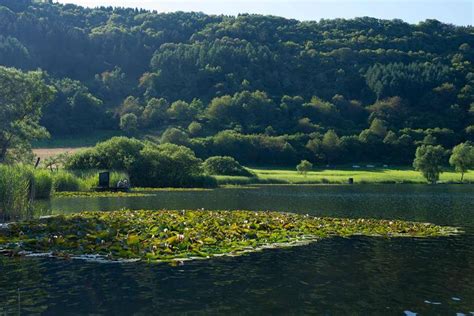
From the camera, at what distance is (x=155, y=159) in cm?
10800

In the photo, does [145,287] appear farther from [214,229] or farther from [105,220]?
[105,220]

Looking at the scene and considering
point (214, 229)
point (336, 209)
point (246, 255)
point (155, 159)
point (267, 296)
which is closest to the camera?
point (267, 296)

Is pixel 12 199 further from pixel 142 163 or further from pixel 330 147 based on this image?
pixel 330 147

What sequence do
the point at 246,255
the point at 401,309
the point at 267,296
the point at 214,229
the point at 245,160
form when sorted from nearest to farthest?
1. the point at 401,309
2. the point at 267,296
3. the point at 246,255
4. the point at 214,229
5. the point at 245,160

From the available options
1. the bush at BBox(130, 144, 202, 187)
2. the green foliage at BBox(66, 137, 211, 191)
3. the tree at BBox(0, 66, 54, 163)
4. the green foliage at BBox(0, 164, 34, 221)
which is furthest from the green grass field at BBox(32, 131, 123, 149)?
the green foliage at BBox(0, 164, 34, 221)

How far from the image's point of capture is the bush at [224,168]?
454 feet

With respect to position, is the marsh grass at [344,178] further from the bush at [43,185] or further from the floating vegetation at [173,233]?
the floating vegetation at [173,233]

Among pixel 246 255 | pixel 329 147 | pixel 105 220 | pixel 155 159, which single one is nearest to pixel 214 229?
pixel 246 255

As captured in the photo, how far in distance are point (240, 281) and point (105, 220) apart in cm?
1740

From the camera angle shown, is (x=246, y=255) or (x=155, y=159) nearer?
(x=246, y=255)

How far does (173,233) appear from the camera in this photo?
29.8 m

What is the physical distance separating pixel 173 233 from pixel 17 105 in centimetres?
4628

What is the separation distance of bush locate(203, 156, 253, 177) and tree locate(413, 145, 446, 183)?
4552cm

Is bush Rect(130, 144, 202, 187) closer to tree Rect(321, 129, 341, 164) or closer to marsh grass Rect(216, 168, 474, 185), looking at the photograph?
marsh grass Rect(216, 168, 474, 185)
